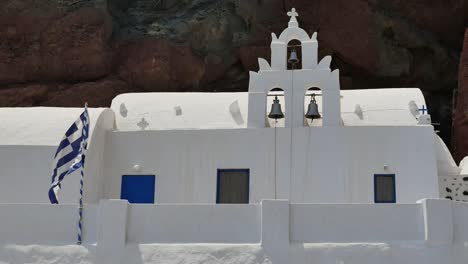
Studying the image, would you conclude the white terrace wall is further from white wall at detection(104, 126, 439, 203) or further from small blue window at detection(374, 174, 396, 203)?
small blue window at detection(374, 174, 396, 203)

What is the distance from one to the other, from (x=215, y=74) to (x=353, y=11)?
22.4ft

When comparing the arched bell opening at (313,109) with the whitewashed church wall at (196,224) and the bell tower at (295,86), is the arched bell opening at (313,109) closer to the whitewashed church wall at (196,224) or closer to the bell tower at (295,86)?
the bell tower at (295,86)

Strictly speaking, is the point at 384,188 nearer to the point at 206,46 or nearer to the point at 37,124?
the point at 37,124

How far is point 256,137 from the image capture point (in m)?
17.8

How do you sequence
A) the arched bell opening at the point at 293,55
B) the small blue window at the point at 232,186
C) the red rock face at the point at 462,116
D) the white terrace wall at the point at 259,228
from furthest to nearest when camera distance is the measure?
the red rock face at the point at 462,116
the arched bell opening at the point at 293,55
the small blue window at the point at 232,186
the white terrace wall at the point at 259,228

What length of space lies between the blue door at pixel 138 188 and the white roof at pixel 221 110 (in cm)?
176

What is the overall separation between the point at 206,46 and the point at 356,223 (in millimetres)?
18924

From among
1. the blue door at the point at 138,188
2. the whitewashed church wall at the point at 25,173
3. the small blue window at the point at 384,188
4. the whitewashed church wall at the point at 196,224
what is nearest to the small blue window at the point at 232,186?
the blue door at the point at 138,188

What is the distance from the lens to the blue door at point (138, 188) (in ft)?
59.0

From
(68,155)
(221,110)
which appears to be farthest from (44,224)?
(221,110)

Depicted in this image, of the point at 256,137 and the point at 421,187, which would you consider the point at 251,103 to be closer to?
the point at 256,137

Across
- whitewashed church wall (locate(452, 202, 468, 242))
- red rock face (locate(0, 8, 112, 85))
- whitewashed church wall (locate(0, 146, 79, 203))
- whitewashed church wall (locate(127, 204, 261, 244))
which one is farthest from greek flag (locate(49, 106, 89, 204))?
red rock face (locate(0, 8, 112, 85))

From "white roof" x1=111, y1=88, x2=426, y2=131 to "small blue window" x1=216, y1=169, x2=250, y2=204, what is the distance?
5.38 feet

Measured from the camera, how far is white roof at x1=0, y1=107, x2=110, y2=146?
17.9m
